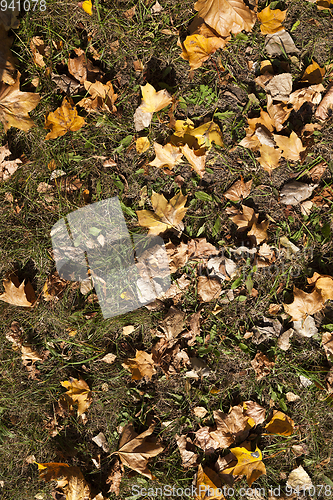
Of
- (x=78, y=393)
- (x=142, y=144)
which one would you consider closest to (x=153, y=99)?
(x=142, y=144)

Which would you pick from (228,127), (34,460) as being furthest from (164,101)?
(34,460)

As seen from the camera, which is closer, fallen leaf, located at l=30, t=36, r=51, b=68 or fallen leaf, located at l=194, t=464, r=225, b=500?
fallen leaf, located at l=194, t=464, r=225, b=500

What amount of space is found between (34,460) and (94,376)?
32.8 inches

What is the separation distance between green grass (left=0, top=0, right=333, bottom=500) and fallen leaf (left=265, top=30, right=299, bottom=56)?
0.19 ft

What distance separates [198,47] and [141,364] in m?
2.43

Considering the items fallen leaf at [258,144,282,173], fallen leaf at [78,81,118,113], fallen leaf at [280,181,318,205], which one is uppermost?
fallen leaf at [78,81,118,113]

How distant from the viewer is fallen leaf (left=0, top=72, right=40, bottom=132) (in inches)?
94.3

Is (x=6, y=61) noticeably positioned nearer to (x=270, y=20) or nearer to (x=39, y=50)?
(x=39, y=50)

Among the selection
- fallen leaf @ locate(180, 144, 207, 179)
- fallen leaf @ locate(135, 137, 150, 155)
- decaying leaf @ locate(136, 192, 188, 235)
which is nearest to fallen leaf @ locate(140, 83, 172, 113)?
fallen leaf @ locate(135, 137, 150, 155)

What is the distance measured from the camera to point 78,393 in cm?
242

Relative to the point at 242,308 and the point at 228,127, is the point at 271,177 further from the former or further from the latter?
Answer: the point at 242,308

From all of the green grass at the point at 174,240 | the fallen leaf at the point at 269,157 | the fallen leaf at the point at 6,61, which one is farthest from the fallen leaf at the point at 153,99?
the fallen leaf at the point at 6,61

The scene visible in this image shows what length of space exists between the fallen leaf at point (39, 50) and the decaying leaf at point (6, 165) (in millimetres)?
719

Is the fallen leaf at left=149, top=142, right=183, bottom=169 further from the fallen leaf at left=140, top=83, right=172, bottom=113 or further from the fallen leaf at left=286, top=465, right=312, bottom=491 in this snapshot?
the fallen leaf at left=286, top=465, right=312, bottom=491
